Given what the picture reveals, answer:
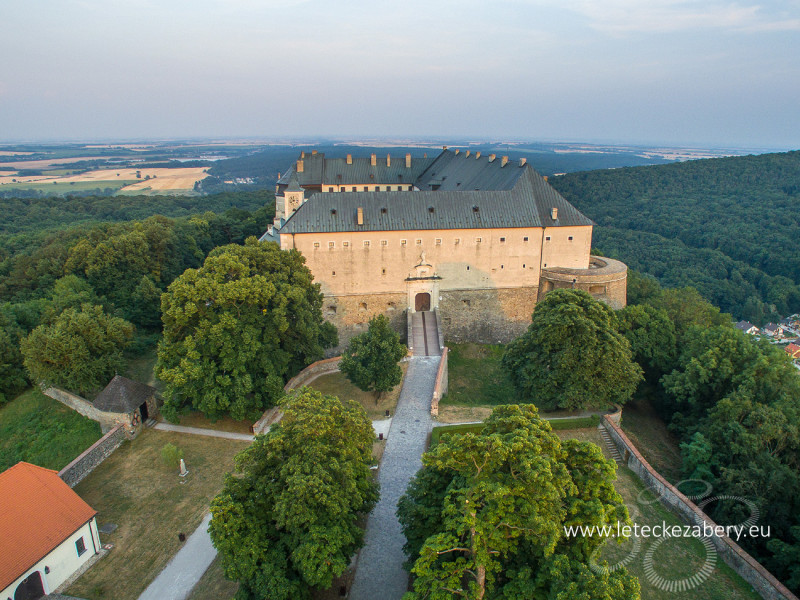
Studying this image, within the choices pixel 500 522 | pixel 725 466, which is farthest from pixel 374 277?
pixel 500 522

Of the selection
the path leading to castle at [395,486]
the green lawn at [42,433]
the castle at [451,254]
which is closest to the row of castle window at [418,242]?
the castle at [451,254]

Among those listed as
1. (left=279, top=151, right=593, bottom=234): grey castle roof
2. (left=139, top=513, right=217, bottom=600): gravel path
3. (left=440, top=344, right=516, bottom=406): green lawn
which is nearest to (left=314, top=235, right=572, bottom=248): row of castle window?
(left=279, top=151, right=593, bottom=234): grey castle roof

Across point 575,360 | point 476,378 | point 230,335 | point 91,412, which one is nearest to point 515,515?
point 575,360

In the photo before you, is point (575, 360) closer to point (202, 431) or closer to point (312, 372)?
point (312, 372)

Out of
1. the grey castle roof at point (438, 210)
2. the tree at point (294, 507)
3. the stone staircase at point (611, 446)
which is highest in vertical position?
the grey castle roof at point (438, 210)

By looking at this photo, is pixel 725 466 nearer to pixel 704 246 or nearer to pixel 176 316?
pixel 176 316

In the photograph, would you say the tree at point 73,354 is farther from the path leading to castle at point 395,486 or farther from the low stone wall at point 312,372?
the path leading to castle at point 395,486
